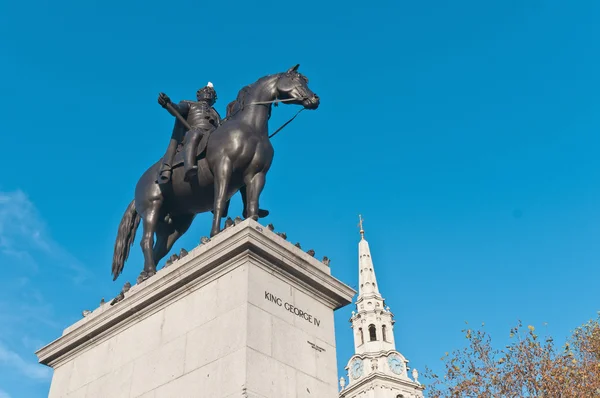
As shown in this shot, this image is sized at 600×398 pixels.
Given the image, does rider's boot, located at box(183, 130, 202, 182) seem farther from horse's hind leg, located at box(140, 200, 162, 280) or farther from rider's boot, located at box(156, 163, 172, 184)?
horse's hind leg, located at box(140, 200, 162, 280)

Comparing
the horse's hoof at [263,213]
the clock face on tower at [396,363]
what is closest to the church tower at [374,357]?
the clock face on tower at [396,363]

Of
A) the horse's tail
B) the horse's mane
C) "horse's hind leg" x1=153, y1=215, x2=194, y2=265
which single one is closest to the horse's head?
the horse's mane

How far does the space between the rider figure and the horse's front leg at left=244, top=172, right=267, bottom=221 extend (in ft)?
3.39

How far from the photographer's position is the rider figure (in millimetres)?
12719

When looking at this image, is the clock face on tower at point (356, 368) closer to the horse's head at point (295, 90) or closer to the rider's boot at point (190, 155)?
the horse's head at point (295, 90)

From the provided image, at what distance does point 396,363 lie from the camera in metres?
87.2

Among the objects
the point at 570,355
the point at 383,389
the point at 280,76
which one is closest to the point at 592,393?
the point at 570,355

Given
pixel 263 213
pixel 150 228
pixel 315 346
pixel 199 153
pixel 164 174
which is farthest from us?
pixel 150 228

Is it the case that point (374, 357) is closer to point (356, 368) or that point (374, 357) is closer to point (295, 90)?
point (356, 368)

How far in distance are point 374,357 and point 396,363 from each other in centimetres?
284

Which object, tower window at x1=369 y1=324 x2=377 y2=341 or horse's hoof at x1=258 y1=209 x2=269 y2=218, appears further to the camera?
tower window at x1=369 y1=324 x2=377 y2=341

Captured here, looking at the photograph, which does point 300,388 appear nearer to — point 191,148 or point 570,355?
point 191,148

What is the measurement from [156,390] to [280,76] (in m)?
6.30

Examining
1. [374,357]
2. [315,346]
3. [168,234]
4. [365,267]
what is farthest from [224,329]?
[365,267]
